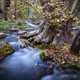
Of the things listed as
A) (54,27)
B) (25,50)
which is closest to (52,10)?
(54,27)

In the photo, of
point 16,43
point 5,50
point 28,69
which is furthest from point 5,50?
point 28,69

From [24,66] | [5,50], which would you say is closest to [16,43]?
[5,50]

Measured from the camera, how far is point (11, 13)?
19.8 metres

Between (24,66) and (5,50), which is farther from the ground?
(5,50)

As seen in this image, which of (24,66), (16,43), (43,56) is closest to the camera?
(24,66)

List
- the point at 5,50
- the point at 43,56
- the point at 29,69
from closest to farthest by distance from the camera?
the point at 29,69 < the point at 43,56 < the point at 5,50

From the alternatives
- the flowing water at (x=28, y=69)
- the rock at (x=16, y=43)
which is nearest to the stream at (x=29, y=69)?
the flowing water at (x=28, y=69)

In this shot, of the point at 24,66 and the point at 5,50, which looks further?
the point at 5,50

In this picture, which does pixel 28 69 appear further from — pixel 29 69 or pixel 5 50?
pixel 5 50

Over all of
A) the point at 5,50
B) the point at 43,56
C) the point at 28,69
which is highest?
the point at 5,50

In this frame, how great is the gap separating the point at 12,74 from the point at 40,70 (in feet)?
3.45

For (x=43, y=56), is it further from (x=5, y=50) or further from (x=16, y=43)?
(x=16, y=43)

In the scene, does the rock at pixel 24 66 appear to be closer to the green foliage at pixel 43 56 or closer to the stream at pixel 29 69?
the stream at pixel 29 69

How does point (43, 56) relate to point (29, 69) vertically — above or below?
above
